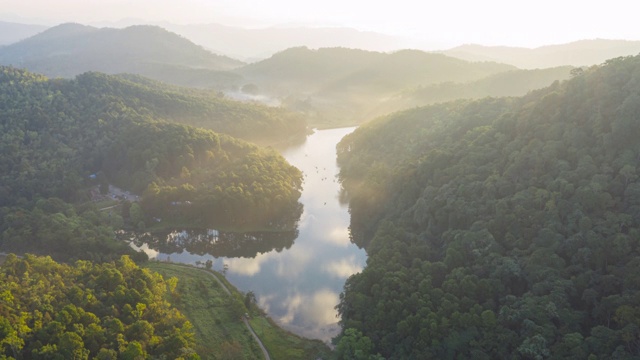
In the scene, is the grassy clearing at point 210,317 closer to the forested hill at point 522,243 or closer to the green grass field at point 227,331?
the green grass field at point 227,331

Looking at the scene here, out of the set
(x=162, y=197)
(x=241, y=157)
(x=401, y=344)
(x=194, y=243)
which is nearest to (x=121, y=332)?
(x=401, y=344)

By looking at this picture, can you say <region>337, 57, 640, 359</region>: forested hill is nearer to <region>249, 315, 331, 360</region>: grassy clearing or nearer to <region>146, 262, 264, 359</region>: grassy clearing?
<region>249, 315, 331, 360</region>: grassy clearing

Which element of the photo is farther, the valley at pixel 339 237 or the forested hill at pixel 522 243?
the valley at pixel 339 237

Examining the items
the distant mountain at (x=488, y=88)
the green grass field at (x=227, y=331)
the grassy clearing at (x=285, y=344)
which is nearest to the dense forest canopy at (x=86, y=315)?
the green grass field at (x=227, y=331)

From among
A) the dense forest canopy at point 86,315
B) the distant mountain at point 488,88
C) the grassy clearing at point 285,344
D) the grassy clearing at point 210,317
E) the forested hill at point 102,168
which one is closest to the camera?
the dense forest canopy at point 86,315

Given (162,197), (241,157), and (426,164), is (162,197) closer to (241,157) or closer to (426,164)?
(241,157)

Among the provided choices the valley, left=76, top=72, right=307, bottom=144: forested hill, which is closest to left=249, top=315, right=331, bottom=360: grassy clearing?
the valley

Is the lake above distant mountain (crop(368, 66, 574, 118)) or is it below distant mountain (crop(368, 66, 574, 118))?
below
